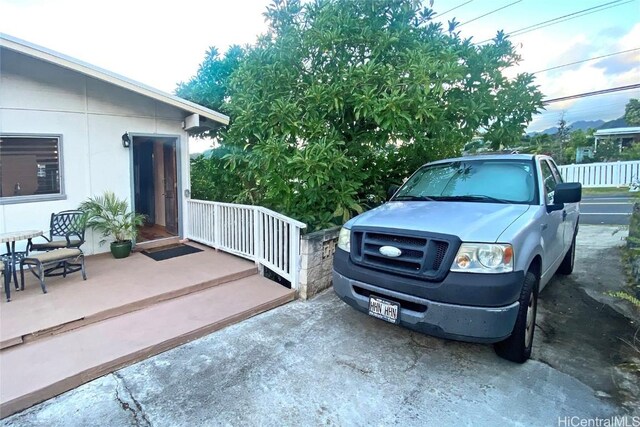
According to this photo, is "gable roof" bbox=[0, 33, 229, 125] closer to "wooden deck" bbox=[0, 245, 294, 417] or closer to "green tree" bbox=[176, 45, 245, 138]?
"green tree" bbox=[176, 45, 245, 138]

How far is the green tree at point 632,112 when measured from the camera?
2261 centimetres

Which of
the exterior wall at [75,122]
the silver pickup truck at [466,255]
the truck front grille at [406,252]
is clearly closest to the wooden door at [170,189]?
the exterior wall at [75,122]

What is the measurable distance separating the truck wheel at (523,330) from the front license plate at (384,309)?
0.93 meters

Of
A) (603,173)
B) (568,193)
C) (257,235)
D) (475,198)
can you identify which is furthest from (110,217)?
(603,173)

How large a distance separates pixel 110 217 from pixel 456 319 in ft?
19.0

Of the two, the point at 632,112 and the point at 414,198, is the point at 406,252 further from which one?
the point at 632,112

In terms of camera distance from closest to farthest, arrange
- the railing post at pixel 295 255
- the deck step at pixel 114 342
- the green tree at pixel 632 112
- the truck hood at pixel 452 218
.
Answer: the deck step at pixel 114 342 < the truck hood at pixel 452 218 < the railing post at pixel 295 255 < the green tree at pixel 632 112

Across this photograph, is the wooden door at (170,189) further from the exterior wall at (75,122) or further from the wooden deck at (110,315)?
the wooden deck at (110,315)

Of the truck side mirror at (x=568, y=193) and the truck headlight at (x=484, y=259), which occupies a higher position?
the truck side mirror at (x=568, y=193)

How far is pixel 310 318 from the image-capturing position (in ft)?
12.5

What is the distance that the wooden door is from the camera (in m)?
7.01

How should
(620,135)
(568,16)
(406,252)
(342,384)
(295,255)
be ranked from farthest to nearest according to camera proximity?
(620,135) → (568,16) → (295,255) → (406,252) → (342,384)

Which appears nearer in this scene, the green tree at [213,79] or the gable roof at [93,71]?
the gable roof at [93,71]

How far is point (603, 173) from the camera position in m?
14.6
